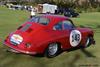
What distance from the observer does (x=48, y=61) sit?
10453 millimetres

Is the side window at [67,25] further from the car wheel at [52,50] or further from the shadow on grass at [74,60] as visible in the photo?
the shadow on grass at [74,60]

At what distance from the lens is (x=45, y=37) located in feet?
Answer: 34.9

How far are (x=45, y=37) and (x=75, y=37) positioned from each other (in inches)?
78.6

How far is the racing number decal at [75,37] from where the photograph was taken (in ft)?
39.3

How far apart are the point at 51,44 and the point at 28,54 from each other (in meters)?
0.97

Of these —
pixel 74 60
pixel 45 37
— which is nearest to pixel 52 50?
pixel 45 37

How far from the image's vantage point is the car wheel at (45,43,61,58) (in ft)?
35.2

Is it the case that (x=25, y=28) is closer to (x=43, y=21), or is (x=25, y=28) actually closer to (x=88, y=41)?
(x=43, y=21)

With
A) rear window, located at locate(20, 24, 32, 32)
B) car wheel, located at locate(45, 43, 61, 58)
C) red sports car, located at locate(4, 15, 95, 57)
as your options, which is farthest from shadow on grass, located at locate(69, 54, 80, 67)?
rear window, located at locate(20, 24, 32, 32)

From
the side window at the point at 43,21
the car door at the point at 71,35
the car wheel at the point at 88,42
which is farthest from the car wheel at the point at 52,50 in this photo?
the car wheel at the point at 88,42

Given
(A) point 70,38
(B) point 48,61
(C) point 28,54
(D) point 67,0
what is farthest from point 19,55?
(D) point 67,0

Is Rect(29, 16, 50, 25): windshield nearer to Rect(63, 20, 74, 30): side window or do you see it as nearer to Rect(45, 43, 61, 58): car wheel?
Rect(63, 20, 74, 30): side window

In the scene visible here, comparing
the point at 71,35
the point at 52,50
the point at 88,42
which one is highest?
the point at 71,35

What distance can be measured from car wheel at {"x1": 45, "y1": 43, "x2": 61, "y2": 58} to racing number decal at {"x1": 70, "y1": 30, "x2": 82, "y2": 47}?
0.90 m
